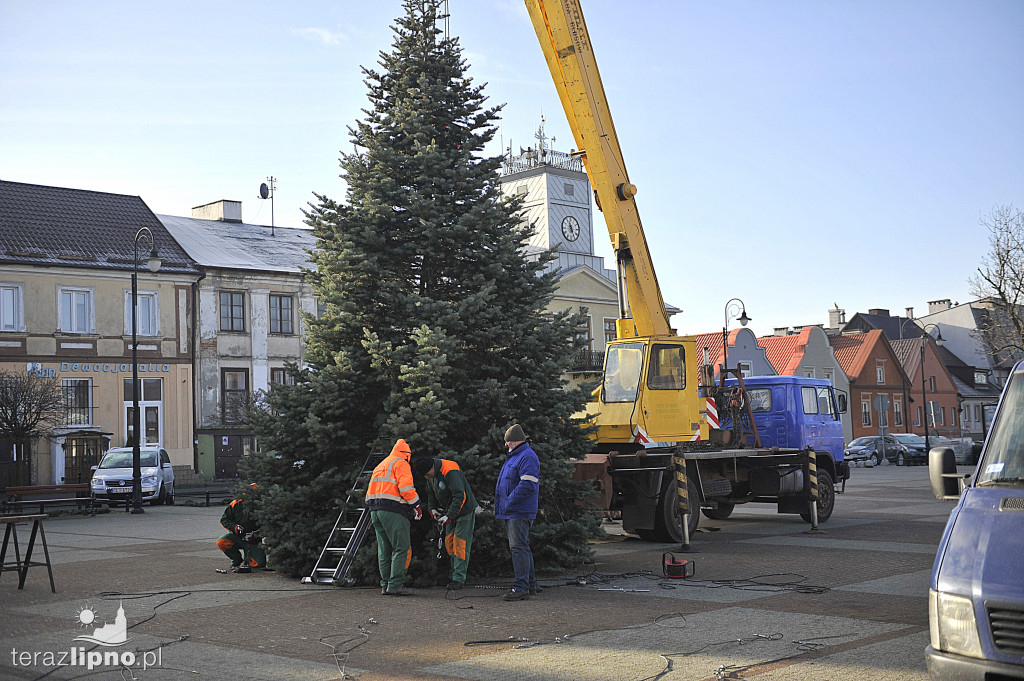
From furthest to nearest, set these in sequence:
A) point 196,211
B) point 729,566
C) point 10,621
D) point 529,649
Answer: point 196,211, point 729,566, point 10,621, point 529,649

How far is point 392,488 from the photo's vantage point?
11266 millimetres

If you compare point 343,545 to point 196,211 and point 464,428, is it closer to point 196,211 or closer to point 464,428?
point 464,428

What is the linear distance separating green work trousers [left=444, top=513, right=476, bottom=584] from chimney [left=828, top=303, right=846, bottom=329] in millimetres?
78672

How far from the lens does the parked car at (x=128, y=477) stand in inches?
1142

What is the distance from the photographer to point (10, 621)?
33.1 ft

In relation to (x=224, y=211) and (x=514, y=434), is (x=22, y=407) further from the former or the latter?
(x=514, y=434)

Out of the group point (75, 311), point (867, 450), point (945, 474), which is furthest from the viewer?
point (867, 450)

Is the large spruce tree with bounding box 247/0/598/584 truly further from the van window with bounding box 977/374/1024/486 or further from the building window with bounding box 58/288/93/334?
the building window with bounding box 58/288/93/334

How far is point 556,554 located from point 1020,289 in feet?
88.4

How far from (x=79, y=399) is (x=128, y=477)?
9.97 meters

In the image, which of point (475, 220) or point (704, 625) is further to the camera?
point (475, 220)

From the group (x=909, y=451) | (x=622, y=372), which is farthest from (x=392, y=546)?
(x=909, y=451)

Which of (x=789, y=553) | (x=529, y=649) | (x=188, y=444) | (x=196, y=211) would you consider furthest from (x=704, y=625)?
(x=196, y=211)

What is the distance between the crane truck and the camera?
15.6 metres
